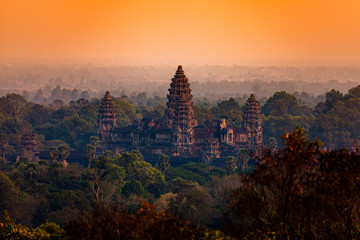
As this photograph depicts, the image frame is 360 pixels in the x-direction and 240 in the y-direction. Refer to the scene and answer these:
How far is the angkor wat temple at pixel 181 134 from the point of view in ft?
438

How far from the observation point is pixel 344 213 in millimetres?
42156

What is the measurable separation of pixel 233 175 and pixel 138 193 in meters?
14.0

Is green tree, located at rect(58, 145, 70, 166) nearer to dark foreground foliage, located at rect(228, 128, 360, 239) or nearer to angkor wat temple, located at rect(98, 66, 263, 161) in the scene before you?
angkor wat temple, located at rect(98, 66, 263, 161)

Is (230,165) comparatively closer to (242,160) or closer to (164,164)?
(242,160)

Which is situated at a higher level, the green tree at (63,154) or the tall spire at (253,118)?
the tall spire at (253,118)

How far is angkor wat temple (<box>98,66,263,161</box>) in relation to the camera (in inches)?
5261

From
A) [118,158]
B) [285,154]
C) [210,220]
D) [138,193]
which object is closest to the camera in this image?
[285,154]

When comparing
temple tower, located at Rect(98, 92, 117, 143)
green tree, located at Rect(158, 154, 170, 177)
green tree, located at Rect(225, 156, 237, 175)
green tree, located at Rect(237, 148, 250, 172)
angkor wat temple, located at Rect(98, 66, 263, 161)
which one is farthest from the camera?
temple tower, located at Rect(98, 92, 117, 143)

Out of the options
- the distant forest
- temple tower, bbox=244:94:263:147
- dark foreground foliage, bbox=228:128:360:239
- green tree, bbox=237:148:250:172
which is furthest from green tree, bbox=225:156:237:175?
dark foreground foliage, bbox=228:128:360:239

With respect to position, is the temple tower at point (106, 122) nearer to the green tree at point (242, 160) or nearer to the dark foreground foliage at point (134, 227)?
the green tree at point (242, 160)

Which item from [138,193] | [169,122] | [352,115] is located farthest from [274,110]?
[138,193]

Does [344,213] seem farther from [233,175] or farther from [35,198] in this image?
[233,175]

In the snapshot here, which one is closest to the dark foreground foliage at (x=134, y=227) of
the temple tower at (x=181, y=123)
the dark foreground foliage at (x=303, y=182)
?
the dark foreground foliage at (x=303, y=182)

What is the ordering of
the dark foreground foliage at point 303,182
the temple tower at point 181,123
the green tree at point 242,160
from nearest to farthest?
the dark foreground foliage at point 303,182
the green tree at point 242,160
the temple tower at point 181,123
